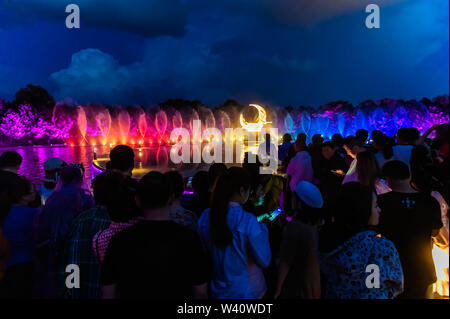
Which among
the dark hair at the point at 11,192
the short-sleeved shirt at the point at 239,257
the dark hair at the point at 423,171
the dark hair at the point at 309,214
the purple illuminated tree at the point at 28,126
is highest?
the purple illuminated tree at the point at 28,126

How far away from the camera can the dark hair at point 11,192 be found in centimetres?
312

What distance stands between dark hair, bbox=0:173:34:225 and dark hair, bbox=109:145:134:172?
3.22ft

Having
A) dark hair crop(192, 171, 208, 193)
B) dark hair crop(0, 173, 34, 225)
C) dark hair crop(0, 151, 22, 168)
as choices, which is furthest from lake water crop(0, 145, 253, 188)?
dark hair crop(0, 173, 34, 225)

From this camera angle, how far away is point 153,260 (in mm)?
2188

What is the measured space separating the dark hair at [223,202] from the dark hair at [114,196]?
0.82 meters

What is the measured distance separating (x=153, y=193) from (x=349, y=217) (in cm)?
173

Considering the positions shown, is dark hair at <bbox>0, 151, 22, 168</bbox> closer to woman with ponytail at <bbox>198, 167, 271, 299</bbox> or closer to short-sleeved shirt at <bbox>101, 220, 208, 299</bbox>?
short-sleeved shirt at <bbox>101, 220, 208, 299</bbox>

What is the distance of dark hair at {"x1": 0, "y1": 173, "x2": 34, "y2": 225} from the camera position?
123 inches

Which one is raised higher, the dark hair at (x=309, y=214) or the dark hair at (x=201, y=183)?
the dark hair at (x=201, y=183)

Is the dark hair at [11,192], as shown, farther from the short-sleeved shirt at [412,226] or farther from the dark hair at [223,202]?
the short-sleeved shirt at [412,226]

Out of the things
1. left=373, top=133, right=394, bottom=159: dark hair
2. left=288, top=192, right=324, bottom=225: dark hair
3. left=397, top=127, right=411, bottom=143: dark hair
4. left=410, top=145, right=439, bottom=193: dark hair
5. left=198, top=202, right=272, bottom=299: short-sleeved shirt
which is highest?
left=397, top=127, right=411, bottom=143: dark hair

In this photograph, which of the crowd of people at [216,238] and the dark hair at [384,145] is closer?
the crowd of people at [216,238]

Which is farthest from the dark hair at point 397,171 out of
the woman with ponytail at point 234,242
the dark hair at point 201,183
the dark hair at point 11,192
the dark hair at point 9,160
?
the dark hair at point 9,160
